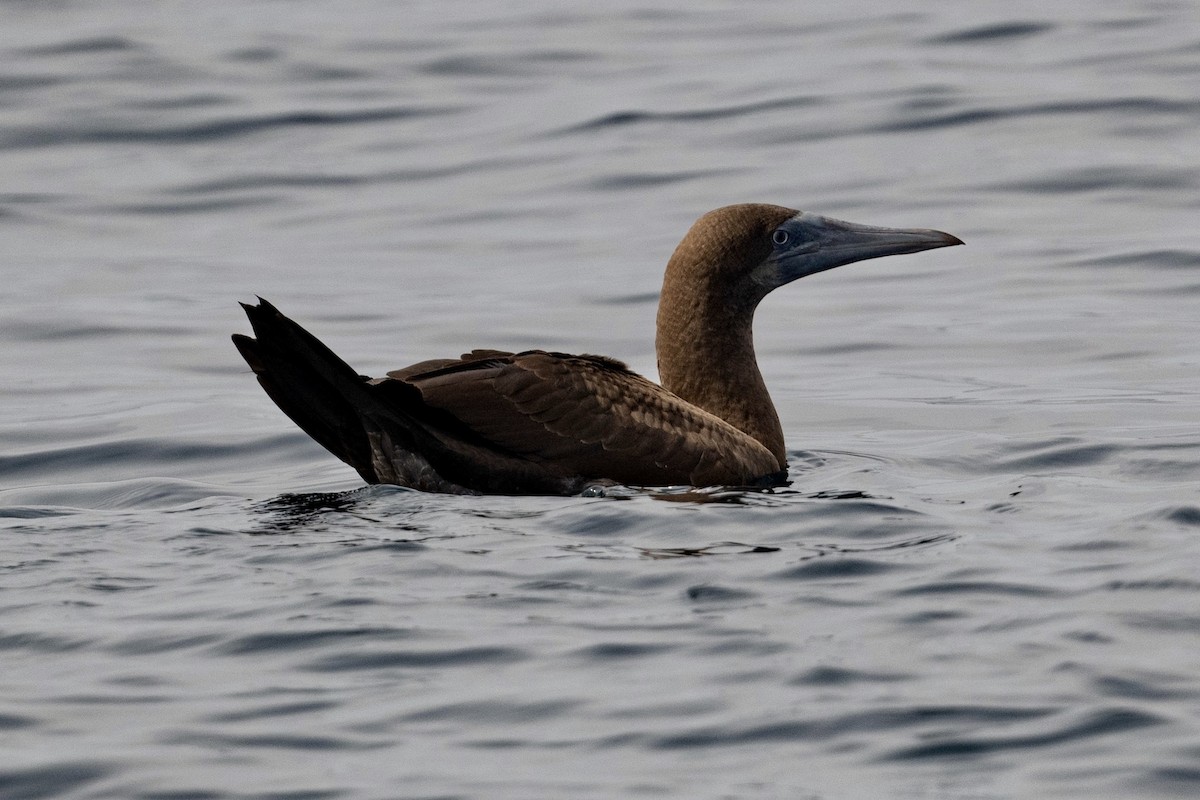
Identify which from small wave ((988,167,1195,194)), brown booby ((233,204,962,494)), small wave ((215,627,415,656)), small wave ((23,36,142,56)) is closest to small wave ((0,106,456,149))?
small wave ((23,36,142,56))

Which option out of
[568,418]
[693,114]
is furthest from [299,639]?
[693,114]

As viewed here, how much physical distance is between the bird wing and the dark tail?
0.23 metres

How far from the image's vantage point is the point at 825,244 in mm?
9492

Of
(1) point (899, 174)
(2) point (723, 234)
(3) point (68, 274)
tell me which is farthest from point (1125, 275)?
(3) point (68, 274)

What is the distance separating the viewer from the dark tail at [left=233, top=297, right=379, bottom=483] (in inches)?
293

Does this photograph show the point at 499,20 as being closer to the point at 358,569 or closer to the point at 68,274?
the point at 68,274

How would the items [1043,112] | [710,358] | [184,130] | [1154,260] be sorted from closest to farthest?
[710,358]
[1154,260]
[1043,112]
[184,130]

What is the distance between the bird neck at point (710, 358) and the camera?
9016 mm

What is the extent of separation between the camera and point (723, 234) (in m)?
9.12

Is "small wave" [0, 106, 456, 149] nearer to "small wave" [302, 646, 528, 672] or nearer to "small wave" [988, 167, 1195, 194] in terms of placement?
"small wave" [988, 167, 1195, 194]

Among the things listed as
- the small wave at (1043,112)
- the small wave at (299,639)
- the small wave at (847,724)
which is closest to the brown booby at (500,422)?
the small wave at (299,639)

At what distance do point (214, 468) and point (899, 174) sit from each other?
8.43 m

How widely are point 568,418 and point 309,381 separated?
3.49ft

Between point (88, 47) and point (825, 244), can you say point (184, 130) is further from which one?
point (825, 244)
